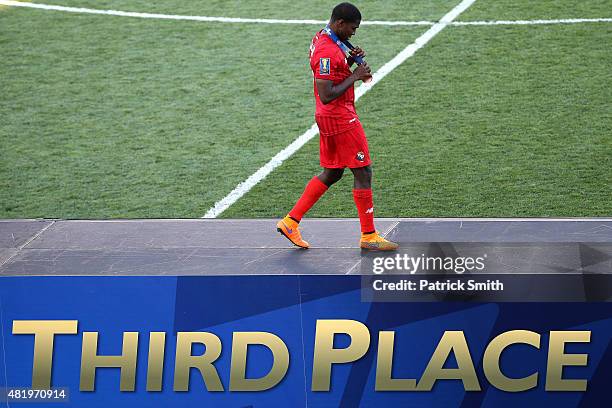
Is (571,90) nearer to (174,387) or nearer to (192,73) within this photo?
(192,73)

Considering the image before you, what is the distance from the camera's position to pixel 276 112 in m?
10.9

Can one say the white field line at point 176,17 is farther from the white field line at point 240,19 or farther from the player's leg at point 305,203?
the player's leg at point 305,203

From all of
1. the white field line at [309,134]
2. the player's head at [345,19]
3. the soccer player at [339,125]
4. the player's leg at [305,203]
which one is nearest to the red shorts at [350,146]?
the soccer player at [339,125]

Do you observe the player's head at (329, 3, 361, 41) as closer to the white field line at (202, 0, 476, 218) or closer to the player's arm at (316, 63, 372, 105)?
the player's arm at (316, 63, 372, 105)

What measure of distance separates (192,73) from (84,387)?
6.64 metres

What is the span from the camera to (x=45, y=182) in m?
9.52

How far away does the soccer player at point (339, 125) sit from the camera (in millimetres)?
7180

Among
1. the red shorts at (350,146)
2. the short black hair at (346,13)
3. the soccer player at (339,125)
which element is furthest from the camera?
the red shorts at (350,146)

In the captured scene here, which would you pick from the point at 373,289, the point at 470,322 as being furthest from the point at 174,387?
the point at 470,322

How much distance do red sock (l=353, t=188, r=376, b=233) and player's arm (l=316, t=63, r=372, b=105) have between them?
0.62 metres

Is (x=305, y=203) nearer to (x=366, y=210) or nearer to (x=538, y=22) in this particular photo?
(x=366, y=210)

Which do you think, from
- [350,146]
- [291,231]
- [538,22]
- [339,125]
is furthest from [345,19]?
[538,22]

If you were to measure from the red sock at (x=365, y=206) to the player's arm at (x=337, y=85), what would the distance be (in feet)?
2.04

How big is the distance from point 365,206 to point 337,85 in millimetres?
784
